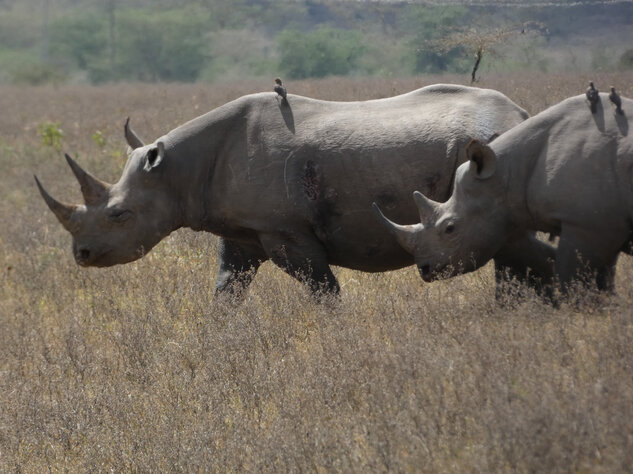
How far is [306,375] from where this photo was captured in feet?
19.5

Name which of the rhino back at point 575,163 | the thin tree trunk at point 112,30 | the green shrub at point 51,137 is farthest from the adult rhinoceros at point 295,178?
A: the thin tree trunk at point 112,30

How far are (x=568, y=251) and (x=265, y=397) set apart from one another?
184 cm

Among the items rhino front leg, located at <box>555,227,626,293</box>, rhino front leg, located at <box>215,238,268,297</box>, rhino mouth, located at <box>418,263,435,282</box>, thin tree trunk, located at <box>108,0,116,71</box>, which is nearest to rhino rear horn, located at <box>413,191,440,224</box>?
Answer: rhino mouth, located at <box>418,263,435,282</box>

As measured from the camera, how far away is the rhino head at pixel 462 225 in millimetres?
6480

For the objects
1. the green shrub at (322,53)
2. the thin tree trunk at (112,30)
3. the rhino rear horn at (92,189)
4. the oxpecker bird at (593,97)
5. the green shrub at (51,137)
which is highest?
the oxpecker bird at (593,97)

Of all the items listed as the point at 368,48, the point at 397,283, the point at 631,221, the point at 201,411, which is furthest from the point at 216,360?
the point at 368,48

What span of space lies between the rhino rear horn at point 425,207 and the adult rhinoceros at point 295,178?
0.38 metres

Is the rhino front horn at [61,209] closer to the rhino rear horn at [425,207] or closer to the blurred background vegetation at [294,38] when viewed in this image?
the rhino rear horn at [425,207]

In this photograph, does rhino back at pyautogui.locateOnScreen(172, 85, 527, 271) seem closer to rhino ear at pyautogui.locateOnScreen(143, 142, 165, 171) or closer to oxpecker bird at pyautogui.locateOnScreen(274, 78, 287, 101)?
oxpecker bird at pyautogui.locateOnScreen(274, 78, 287, 101)

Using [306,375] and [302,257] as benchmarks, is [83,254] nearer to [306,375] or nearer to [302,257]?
[302,257]

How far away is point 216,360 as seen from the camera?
676cm

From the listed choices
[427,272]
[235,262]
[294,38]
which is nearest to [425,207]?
[427,272]

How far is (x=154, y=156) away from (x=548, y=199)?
9.83 ft

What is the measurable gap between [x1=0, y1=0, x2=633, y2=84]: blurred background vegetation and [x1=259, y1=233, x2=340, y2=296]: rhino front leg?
16.3 feet
